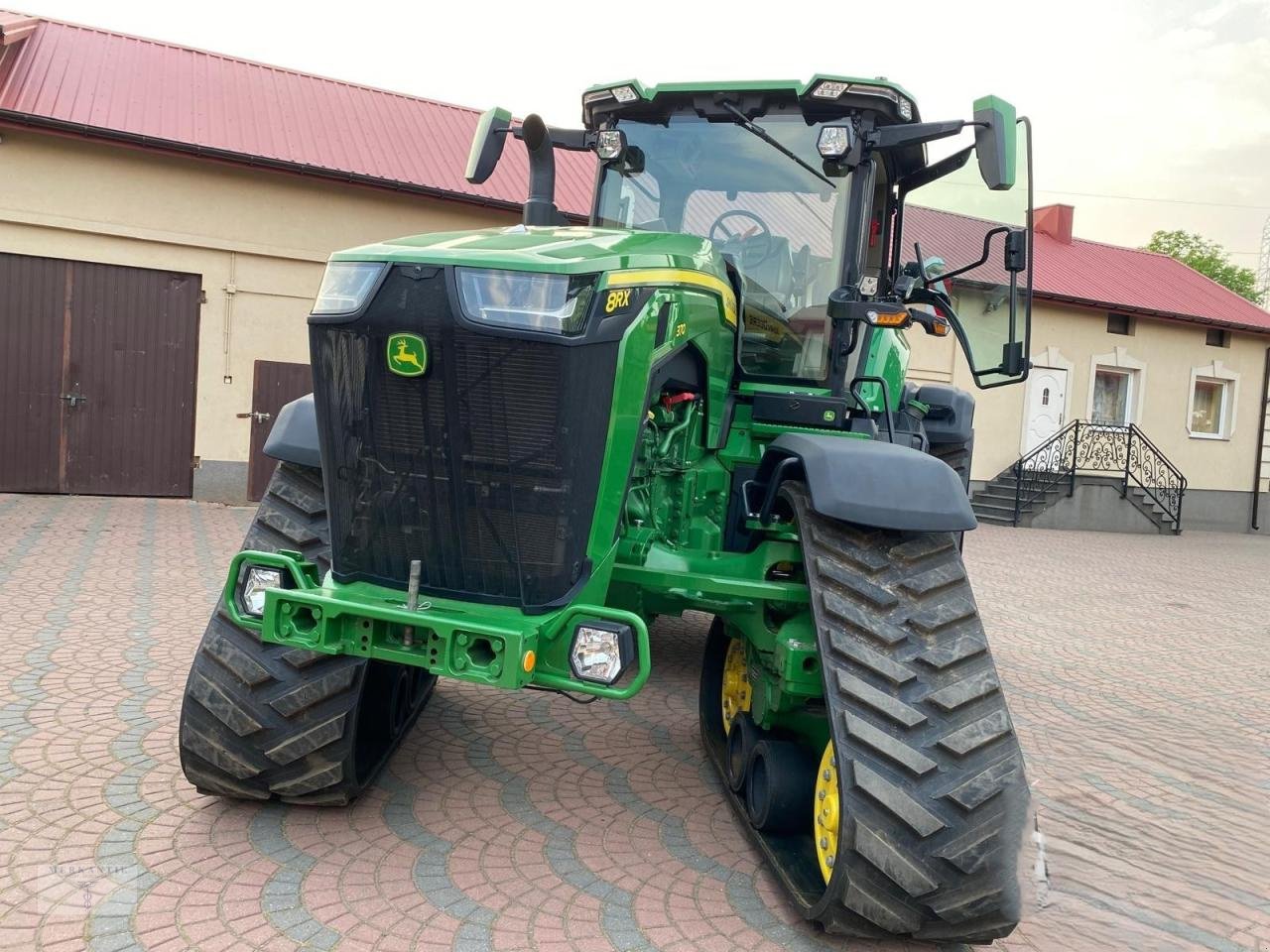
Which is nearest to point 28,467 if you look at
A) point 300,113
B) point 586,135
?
point 300,113

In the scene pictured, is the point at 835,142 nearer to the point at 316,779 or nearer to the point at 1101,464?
the point at 316,779

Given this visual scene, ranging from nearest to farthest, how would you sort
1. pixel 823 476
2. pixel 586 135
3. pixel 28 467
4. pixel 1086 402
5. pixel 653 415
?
pixel 823 476, pixel 653 415, pixel 586 135, pixel 28 467, pixel 1086 402

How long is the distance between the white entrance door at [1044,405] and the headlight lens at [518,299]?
18.7 meters

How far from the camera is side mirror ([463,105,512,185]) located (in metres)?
4.41

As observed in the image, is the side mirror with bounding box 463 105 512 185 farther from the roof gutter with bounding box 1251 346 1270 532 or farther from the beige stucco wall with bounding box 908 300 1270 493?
the roof gutter with bounding box 1251 346 1270 532

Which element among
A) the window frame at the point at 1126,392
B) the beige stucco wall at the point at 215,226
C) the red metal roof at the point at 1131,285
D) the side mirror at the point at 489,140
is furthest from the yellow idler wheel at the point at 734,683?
the window frame at the point at 1126,392

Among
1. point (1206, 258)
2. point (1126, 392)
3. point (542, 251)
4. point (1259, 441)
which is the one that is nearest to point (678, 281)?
point (542, 251)

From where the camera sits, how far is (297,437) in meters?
3.76

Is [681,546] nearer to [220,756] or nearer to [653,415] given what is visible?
[653,415]

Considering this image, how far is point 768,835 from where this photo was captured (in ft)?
11.5

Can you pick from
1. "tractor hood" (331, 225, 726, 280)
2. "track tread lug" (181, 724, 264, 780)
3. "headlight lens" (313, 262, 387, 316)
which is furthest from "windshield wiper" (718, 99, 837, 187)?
"track tread lug" (181, 724, 264, 780)

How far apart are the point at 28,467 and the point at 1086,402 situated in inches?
738

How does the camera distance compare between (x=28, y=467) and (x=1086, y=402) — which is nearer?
(x=28, y=467)

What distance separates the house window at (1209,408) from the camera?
882 inches
